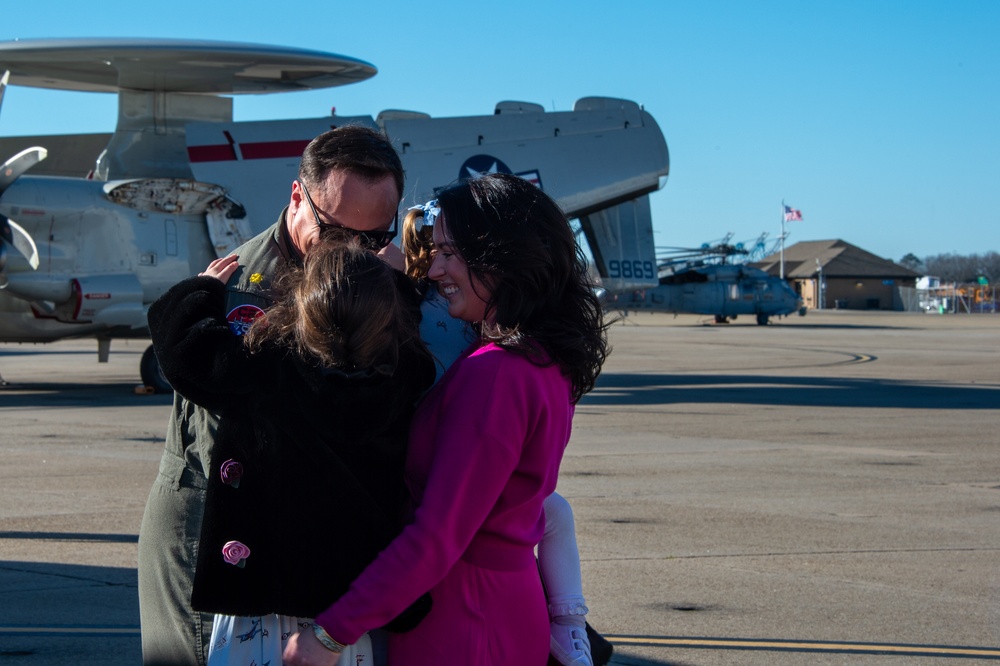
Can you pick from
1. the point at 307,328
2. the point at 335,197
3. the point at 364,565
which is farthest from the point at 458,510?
the point at 335,197

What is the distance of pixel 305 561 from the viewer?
2.31 m

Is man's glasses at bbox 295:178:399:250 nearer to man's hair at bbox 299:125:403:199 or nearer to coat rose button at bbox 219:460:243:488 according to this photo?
man's hair at bbox 299:125:403:199

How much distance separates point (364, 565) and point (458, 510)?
0.24 m

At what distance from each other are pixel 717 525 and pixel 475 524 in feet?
18.5

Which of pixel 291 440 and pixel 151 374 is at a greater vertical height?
pixel 291 440

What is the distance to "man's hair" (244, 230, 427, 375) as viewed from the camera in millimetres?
2242

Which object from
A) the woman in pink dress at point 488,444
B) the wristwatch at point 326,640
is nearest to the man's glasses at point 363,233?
the woman in pink dress at point 488,444

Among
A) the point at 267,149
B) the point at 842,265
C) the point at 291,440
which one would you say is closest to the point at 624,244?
the point at 267,149

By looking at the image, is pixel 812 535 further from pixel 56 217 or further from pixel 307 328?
pixel 56 217

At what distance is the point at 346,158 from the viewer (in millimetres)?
2723

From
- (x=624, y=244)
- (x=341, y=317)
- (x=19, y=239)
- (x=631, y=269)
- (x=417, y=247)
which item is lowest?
(x=341, y=317)

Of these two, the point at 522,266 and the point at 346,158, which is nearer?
the point at 522,266

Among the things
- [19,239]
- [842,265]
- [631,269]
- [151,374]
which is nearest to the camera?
[19,239]

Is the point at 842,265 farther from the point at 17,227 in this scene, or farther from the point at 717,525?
the point at 717,525
